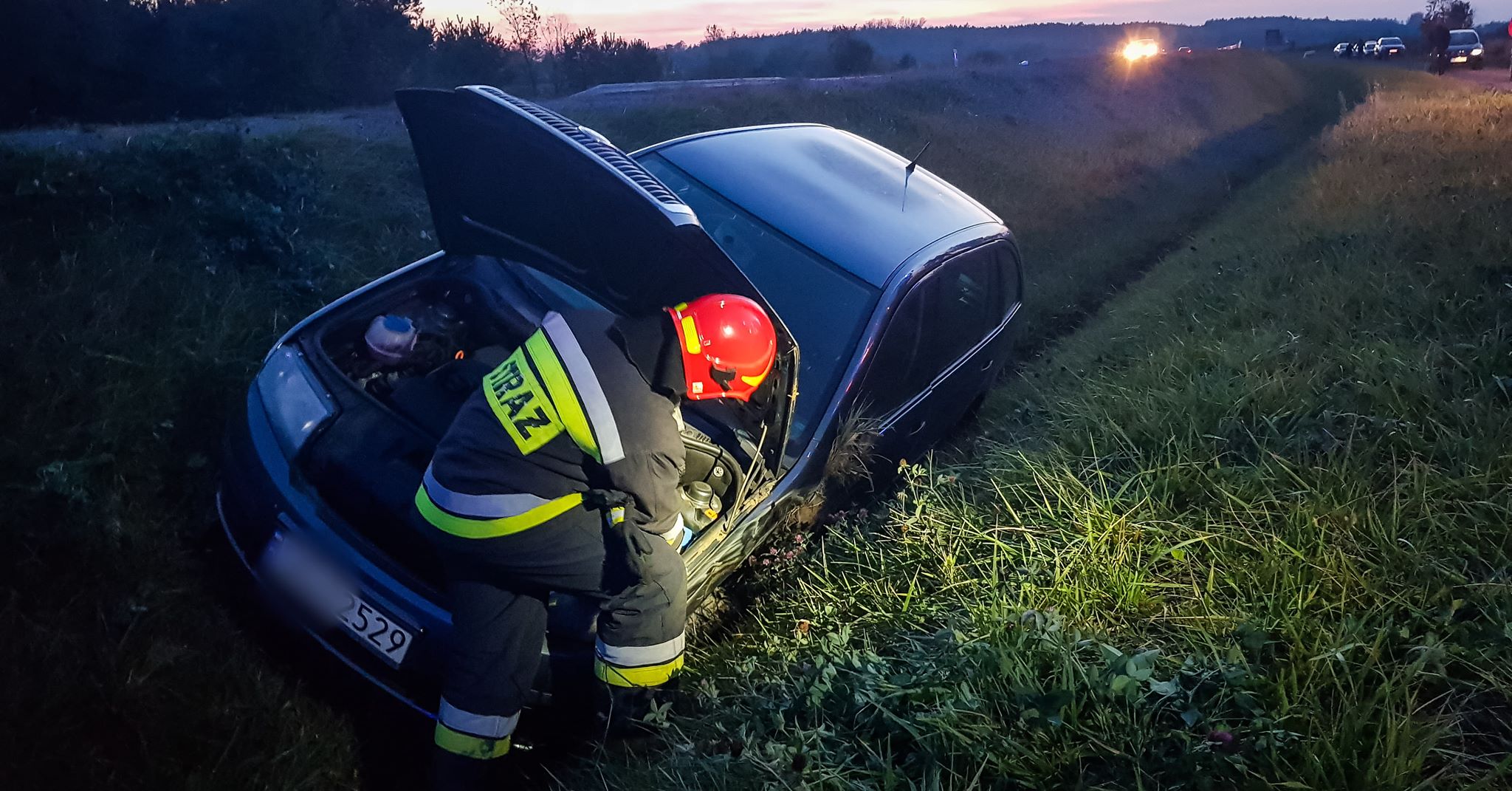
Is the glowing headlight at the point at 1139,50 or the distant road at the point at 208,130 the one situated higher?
the glowing headlight at the point at 1139,50

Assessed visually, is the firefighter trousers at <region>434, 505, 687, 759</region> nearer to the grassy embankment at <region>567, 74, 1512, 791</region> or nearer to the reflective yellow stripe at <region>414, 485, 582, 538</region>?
the reflective yellow stripe at <region>414, 485, 582, 538</region>

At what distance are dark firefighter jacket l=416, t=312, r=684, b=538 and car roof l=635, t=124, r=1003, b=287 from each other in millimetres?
1532

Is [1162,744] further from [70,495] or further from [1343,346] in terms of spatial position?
[70,495]

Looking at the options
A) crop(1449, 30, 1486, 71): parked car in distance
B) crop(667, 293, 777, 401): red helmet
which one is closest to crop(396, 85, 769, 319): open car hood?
crop(667, 293, 777, 401): red helmet

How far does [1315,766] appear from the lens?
1.80 metres

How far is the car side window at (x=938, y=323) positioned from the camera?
3418 mm

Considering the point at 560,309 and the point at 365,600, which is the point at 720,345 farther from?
the point at 560,309

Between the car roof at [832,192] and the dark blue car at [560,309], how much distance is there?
0.6 inches

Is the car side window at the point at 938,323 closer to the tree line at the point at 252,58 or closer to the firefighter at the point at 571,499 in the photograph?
the firefighter at the point at 571,499

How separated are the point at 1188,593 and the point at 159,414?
410 cm

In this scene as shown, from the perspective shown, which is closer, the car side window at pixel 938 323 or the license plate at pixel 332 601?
the license plate at pixel 332 601

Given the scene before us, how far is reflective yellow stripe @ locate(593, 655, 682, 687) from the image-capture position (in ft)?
7.63

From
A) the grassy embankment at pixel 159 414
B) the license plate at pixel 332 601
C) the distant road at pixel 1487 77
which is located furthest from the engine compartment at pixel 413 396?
the distant road at pixel 1487 77

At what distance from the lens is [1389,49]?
38281 millimetres
